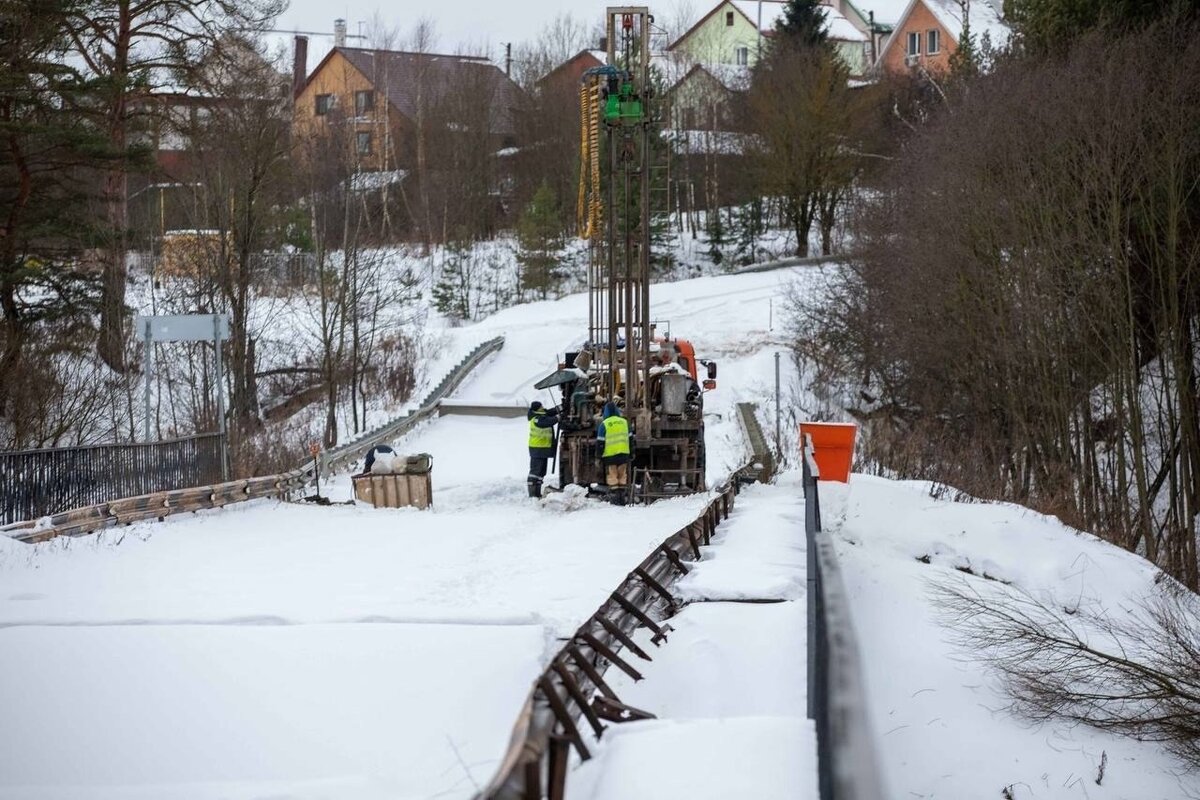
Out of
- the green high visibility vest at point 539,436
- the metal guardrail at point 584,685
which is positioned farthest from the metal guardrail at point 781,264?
the metal guardrail at point 584,685

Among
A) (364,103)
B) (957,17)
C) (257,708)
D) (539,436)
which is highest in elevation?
(957,17)

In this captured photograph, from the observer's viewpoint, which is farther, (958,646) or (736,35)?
(736,35)

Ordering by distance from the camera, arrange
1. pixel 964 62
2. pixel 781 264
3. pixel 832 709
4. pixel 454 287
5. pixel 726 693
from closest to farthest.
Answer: pixel 832 709, pixel 726 693, pixel 964 62, pixel 781 264, pixel 454 287

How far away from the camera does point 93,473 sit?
18.9 metres

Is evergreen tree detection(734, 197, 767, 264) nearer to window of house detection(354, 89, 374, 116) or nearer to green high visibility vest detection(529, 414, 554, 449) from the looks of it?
window of house detection(354, 89, 374, 116)

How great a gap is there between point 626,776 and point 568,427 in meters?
15.9

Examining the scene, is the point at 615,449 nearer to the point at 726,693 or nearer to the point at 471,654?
the point at 471,654

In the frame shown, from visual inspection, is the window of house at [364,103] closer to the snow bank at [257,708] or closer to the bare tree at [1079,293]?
the bare tree at [1079,293]

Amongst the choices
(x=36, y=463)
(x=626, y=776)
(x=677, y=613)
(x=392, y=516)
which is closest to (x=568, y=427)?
(x=392, y=516)

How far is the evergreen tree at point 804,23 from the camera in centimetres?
7025

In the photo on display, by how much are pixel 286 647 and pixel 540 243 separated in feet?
172

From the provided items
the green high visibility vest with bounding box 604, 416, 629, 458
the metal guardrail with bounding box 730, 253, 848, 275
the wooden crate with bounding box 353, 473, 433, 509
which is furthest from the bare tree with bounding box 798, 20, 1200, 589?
the metal guardrail with bounding box 730, 253, 848, 275

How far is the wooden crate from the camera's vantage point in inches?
858

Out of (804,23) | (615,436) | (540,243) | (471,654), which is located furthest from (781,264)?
(471,654)
